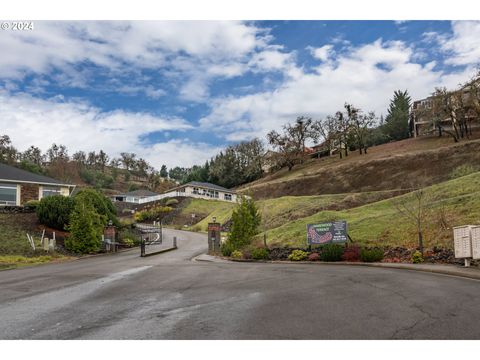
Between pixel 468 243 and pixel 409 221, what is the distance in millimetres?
7710

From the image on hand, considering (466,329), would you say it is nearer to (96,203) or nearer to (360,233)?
(360,233)

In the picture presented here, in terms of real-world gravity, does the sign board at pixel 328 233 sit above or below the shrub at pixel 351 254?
above

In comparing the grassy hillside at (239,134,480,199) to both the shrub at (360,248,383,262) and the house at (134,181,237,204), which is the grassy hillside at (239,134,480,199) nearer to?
the house at (134,181,237,204)

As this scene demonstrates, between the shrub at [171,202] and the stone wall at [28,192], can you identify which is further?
the shrub at [171,202]

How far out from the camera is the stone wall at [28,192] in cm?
4272

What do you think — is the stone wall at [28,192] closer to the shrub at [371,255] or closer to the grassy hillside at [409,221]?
the grassy hillside at [409,221]

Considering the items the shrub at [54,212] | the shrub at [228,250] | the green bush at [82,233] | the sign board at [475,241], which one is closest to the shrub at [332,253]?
the sign board at [475,241]

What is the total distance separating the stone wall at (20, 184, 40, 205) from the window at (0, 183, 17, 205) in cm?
65

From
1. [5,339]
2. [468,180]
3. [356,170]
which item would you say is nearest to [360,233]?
[468,180]

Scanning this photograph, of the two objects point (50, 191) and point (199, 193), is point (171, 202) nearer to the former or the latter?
point (199, 193)

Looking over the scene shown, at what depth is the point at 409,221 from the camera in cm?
2352

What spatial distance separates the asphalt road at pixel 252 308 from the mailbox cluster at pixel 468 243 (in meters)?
2.57

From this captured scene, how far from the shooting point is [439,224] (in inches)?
854

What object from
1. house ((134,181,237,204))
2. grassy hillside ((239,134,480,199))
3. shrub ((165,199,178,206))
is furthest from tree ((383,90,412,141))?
shrub ((165,199,178,206))
